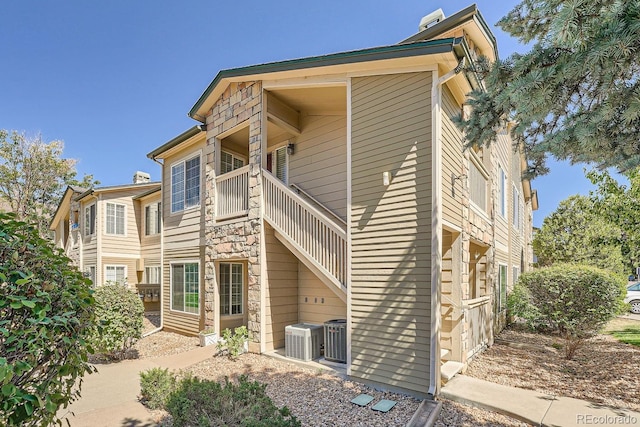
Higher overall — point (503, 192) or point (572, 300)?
point (503, 192)

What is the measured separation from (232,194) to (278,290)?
2.76m

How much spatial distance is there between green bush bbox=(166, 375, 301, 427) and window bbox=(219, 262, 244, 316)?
223 inches

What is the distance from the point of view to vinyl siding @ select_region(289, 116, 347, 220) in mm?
8250

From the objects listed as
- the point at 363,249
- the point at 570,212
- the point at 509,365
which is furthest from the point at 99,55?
the point at 570,212

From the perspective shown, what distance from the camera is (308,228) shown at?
702 centimetres

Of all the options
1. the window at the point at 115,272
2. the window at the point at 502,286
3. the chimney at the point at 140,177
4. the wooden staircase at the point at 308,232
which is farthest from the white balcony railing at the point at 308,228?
the chimney at the point at 140,177

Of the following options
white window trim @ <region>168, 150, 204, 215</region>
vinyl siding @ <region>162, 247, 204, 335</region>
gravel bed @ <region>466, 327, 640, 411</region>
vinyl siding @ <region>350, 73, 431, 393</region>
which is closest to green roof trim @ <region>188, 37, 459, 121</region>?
vinyl siding @ <region>350, 73, 431, 393</region>

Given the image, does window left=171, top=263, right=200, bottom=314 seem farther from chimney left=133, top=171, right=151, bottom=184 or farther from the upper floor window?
chimney left=133, top=171, right=151, bottom=184

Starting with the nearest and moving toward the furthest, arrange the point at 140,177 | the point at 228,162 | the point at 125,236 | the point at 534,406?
the point at 534,406, the point at 228,162, the point at 125,236, the point at 140,177

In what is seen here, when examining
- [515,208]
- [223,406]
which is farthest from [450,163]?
[515,208]

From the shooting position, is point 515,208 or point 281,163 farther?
point 515,208

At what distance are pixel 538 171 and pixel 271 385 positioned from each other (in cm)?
519

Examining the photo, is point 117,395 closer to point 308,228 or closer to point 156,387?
point 156,387

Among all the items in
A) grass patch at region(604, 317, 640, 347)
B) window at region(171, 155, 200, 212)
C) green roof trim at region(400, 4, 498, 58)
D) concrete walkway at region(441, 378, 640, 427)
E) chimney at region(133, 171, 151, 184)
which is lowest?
grass patch at region(604, 317, 640, 347)
